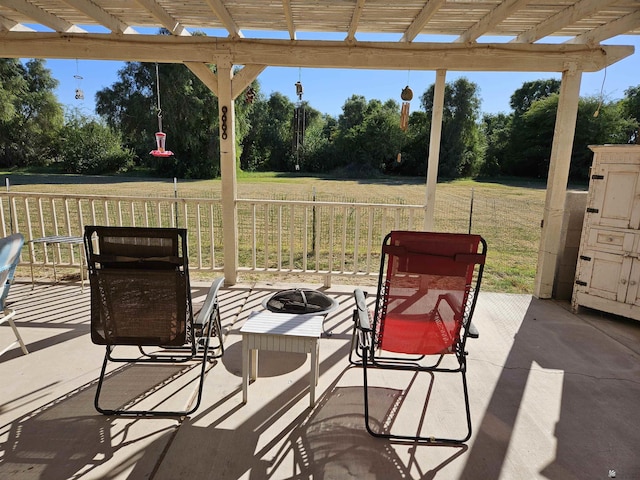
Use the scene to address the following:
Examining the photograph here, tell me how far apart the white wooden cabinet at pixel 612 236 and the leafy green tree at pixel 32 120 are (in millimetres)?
23355

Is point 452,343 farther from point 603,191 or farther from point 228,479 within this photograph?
point 603,191

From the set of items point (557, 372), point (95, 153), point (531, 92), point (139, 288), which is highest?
point (531, 92)

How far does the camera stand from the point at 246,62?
11.5ft

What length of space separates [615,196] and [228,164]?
359cm

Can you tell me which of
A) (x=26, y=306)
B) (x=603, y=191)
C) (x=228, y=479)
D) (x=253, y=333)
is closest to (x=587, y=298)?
(x=603, y=191)

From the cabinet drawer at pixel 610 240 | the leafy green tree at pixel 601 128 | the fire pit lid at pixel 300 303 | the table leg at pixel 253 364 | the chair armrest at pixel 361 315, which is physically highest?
the leafy green tree at pixel 601 128

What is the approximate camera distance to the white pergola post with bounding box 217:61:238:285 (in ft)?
11.6

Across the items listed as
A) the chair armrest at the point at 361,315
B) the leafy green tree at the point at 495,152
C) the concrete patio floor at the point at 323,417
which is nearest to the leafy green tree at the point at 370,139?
the leafy green tree at the point at 495,152

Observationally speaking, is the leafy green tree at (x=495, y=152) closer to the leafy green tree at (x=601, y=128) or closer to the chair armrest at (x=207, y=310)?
the leafy green tree at (x=601, y=128)

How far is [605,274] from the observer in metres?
3.28

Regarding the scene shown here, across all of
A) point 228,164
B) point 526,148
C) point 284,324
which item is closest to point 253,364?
point 284,324

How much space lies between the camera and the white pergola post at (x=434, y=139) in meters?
3.54

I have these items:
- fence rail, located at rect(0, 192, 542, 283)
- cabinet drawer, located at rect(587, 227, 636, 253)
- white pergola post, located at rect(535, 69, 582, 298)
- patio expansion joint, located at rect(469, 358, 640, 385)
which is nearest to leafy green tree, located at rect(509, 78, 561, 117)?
fence rail, located at rect(0, 192, 542, 283)

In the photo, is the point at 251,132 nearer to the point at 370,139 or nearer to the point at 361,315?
the point at 370,139
